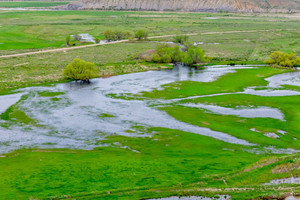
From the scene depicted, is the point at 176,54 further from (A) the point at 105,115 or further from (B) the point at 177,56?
(A) the point at 105,115

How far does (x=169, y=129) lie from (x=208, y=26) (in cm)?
13147

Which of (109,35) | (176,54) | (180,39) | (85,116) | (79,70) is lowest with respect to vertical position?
(85,116)

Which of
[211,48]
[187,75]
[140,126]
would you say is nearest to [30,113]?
[140,126]

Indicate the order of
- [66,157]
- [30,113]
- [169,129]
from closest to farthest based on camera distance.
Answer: [66,157], [169,129], [30,113]

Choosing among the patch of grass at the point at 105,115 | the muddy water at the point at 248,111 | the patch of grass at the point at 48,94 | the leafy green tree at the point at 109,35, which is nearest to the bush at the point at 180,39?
the leafy green tree at the point at 109,35

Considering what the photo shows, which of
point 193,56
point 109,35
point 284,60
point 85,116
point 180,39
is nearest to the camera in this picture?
point 85,116

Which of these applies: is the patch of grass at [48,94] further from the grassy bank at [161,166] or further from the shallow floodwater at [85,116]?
the grassy bank at [161,166]

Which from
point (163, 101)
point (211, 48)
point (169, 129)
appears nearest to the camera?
point (169, 129)

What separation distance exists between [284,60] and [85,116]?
58.5m

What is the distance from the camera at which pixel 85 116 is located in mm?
55188

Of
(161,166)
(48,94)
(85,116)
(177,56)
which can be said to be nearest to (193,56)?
(177,56)

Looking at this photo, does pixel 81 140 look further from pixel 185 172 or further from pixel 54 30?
pixel 54 30

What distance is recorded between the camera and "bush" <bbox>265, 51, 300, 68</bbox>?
90.2 metres

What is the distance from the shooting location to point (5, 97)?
64812 millimetres
